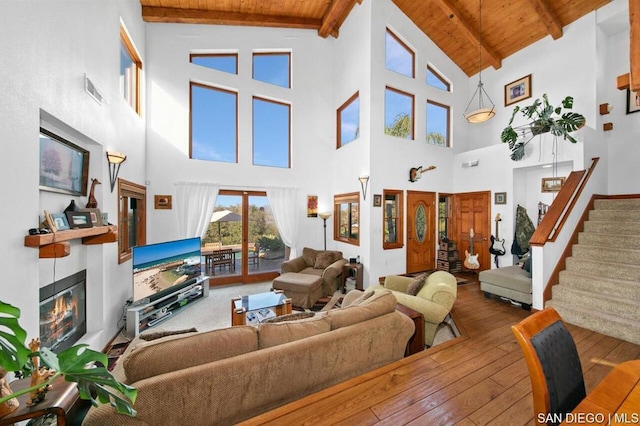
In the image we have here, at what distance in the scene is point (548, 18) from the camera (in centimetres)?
487

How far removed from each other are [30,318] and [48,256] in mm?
438

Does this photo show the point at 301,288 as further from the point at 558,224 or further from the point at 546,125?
the point at 546,125

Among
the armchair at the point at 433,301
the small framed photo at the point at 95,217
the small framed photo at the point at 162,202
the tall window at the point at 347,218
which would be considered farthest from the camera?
the tall window at the point at 347,218

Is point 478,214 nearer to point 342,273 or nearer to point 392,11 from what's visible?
point 342,273

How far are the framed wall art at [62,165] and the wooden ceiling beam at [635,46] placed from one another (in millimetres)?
4270

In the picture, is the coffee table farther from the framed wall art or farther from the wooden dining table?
the wooden dining table

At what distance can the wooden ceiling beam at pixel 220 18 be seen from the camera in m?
4.77

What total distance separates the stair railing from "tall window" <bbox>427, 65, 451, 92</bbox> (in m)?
3.65

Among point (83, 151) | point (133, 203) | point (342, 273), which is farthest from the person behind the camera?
point (342, 273)

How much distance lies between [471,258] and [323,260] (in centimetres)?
339

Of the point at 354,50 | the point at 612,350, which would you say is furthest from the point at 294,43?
the point at 612,350

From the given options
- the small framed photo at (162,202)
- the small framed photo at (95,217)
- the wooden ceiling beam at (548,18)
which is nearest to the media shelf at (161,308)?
the small framed photo at (95,217)

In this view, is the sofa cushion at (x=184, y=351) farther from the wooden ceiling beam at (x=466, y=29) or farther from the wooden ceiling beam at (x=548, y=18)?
the wooden ceiling beam at (x=548, y=18)

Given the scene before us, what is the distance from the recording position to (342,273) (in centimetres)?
497
